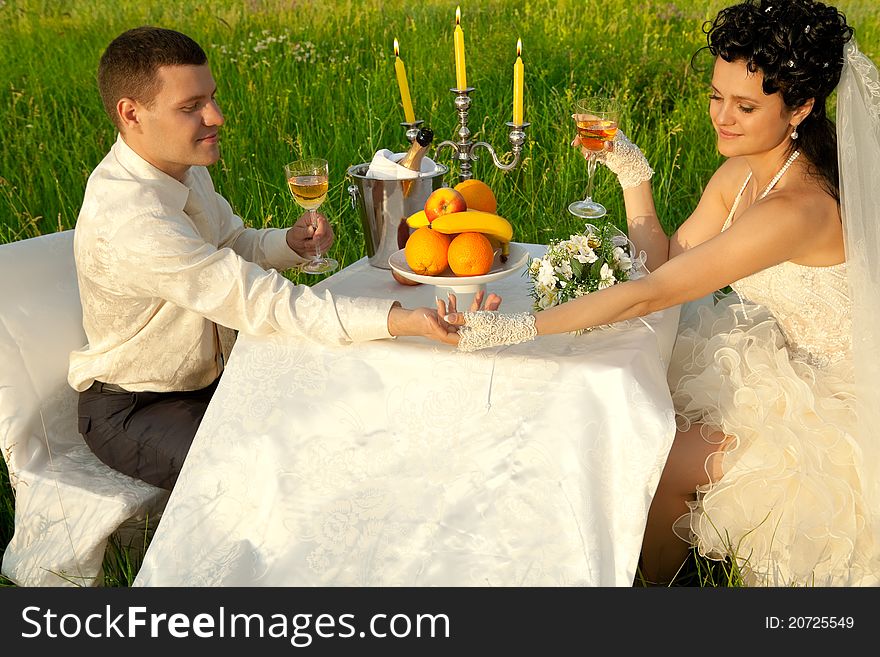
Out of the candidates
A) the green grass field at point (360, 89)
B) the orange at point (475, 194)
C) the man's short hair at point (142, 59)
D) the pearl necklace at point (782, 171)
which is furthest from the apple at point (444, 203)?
the green grass field at point (360, 89)

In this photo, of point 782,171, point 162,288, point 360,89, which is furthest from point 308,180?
point 360,89

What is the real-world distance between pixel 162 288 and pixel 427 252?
68 cm

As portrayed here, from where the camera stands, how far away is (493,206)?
2658mm

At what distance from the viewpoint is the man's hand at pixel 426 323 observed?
226 centimetres

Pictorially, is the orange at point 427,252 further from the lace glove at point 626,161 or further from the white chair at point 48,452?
the white chair at point 48,452

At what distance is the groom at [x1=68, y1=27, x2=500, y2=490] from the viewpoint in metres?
2.39

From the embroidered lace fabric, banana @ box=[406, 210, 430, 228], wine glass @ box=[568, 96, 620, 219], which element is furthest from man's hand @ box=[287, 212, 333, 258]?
the embroidered lace fabric

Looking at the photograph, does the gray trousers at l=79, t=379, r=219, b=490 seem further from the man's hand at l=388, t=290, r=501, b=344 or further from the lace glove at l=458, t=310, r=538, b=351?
the lace glove at l=458, t=310, r=538, b=351

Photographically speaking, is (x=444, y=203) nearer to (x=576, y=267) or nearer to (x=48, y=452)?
(x=576, y=267)

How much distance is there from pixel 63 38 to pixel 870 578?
6745mm

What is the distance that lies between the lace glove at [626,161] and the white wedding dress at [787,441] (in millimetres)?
488

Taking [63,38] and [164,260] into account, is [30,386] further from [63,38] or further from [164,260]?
[63,38]

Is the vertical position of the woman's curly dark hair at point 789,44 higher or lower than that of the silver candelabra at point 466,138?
higher
